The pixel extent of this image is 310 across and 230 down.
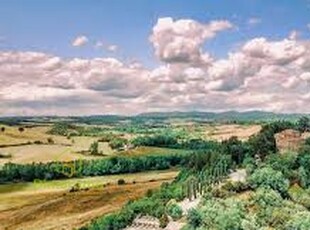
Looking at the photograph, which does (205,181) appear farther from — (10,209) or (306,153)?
(10,209)

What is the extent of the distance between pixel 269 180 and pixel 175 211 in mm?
25059

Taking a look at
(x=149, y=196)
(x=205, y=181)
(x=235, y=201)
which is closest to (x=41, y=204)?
(x=149, y=196)

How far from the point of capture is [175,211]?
139 meters

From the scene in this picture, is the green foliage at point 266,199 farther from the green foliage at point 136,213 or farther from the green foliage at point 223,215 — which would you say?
the green foliage at point 136,213

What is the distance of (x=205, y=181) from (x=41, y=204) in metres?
53.7

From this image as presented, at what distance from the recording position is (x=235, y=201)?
124 m

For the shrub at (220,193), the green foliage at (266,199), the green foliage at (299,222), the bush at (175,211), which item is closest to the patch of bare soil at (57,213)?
the bush at (175,211)

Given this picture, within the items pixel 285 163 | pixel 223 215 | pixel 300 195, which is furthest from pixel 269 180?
pixel 223 215

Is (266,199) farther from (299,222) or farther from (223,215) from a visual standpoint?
(223,215)

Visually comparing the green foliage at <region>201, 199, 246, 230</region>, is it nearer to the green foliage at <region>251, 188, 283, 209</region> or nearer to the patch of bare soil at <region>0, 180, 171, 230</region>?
the green foliage at <region>251, 188, 283, 209</region>

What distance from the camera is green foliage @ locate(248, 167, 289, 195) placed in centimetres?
14700

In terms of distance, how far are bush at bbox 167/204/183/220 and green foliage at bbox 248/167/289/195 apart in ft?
69.3

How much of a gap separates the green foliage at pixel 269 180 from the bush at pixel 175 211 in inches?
832

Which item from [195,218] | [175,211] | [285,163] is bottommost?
[175,211]
